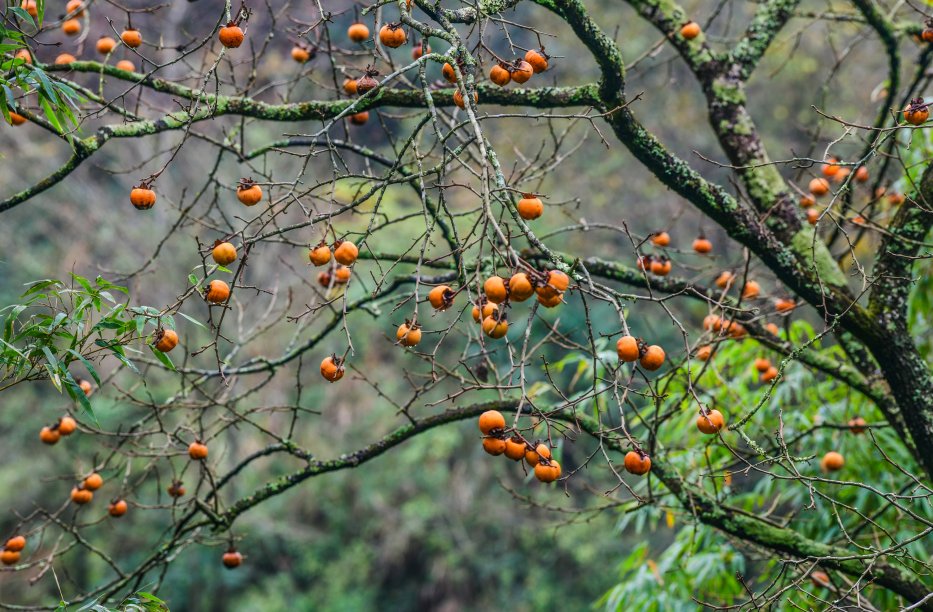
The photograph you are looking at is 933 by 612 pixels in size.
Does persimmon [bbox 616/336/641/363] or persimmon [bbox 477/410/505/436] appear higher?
persimmon [bbox 477/410/505/436]

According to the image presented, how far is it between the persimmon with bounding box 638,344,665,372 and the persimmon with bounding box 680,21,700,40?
141cm

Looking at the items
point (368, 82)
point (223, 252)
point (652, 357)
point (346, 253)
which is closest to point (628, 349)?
point (652, 357)

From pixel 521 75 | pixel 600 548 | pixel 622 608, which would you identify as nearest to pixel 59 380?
pixel 521 75

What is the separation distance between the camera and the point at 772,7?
8.21 feet

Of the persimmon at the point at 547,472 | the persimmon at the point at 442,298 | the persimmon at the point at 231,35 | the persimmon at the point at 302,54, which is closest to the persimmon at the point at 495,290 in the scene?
the persimmon at the point at 442,298

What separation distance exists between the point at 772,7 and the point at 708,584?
1.94 m

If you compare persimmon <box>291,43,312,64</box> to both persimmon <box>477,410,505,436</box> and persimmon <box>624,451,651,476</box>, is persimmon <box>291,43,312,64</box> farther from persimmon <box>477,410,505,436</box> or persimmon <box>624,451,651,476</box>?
persimmon <box>624,451,651,476</box>

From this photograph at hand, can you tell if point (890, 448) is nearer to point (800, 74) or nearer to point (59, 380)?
point (59, 380)

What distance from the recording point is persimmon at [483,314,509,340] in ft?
4.06

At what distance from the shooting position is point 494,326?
124cm

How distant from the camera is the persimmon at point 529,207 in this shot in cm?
144

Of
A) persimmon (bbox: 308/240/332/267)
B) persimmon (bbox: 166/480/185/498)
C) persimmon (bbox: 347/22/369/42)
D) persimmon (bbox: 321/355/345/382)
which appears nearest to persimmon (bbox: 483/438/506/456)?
persimmon (bbox: 321/355/345/382)

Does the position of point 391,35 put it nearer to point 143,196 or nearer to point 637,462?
point 143,196

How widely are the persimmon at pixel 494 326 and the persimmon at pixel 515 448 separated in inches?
12.7
